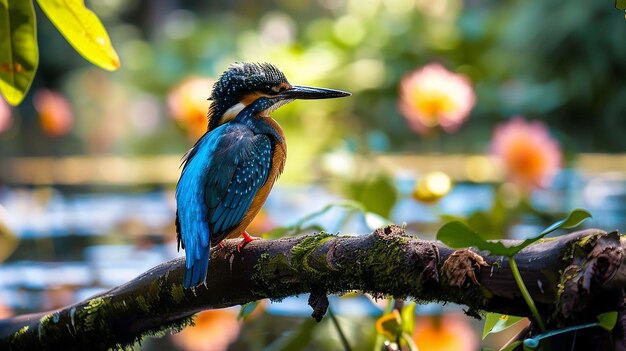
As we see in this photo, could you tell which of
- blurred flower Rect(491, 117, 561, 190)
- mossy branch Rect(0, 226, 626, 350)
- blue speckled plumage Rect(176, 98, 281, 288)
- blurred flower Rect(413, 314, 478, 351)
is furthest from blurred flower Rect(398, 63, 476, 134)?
mossy branch Rect(0, 226, 626, 350)

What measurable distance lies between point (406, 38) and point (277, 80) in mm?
3126

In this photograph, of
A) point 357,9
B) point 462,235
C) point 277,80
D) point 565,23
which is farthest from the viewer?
point 357,9

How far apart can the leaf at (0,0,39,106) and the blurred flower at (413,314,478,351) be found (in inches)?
35.9

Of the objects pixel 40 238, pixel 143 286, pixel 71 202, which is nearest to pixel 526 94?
pixel 71 202

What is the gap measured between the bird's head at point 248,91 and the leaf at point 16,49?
1.08 feet

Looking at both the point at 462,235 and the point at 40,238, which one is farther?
the point at 40,238

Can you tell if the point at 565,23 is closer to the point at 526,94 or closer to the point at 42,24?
the point at 526,94

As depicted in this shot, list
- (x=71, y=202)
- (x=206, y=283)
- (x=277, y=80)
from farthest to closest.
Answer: (x=71, y=202) → (x=277, y=80) → (x=206, y=283)

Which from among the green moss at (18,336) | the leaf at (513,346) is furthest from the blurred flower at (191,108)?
the leaf at (513,346)

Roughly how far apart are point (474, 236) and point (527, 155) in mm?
1496

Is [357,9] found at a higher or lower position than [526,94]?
higher

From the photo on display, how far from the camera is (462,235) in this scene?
2.27ft

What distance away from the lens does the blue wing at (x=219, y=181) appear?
3.41ft

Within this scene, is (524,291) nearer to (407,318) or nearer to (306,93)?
(407,318)
